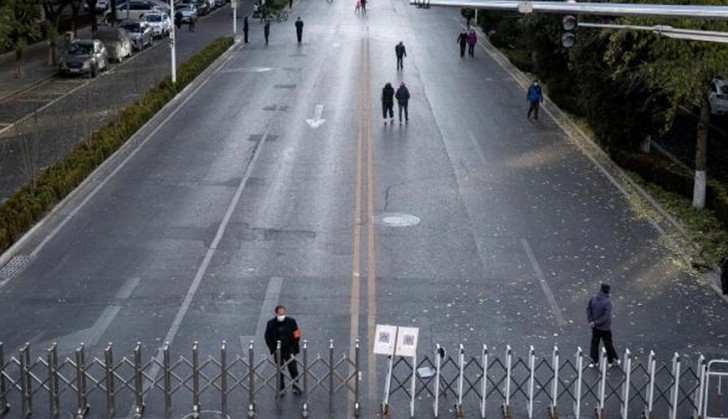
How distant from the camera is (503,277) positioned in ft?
67.2

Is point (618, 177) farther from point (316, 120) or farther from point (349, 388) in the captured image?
point (349, 388)

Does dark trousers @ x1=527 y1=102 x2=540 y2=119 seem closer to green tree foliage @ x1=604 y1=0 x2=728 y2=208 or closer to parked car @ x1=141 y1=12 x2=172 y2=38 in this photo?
green tree foliage @ x1=604 y1=0 x2=728 y2=208

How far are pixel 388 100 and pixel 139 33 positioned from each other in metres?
26.5

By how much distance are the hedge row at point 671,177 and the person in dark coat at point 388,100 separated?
783cm

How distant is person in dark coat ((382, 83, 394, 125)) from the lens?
1369 inches

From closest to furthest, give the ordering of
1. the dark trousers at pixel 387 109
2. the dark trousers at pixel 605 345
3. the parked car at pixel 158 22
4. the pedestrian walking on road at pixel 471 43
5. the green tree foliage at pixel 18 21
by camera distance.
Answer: the dark trousers at pixel 605 345 → the green tree foliage at pixel 18 21 → the dark trousers at pixel 387 109 → the pedestrian walking on road at pixel 471 43 → the parked car at pixel 158 22

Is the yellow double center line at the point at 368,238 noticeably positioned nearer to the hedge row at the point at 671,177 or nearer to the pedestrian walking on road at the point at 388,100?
the pedestrian walking on road at the point at 388,100

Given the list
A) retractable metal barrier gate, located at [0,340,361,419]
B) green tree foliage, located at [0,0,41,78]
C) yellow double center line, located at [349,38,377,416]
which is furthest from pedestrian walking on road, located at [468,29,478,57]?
retractable metal barrier gate, located at [0,340,361,419]

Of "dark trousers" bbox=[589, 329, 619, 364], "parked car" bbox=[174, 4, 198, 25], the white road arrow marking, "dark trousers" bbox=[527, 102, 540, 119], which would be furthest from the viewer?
"parked car" bbox=[174, 4, 198, 25]

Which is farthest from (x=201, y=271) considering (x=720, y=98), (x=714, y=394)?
(x=720, y=98)

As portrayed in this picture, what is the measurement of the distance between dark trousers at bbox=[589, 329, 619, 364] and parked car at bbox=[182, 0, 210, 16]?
2450 inches

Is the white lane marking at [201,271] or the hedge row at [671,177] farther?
the hedge row at [671,177]

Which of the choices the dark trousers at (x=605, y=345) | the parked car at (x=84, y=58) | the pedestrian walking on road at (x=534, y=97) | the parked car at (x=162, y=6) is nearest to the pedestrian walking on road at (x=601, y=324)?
the dark trousers at (x=605, y=345)

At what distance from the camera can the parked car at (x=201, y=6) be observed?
3002 inches
